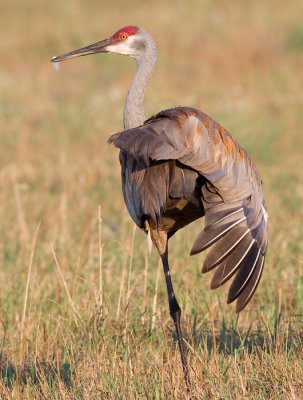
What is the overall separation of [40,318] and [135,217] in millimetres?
995

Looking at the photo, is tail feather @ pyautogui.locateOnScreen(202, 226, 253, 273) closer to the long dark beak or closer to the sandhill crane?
the sandhill crane

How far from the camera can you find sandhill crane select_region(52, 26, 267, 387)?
3689mm

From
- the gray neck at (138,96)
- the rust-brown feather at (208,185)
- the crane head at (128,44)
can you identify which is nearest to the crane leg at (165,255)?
the rust-brown feather at (208,185)

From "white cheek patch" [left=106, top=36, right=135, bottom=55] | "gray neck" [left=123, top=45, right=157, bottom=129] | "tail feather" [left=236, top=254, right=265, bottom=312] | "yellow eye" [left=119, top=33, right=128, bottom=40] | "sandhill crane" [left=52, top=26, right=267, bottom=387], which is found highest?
"yellow eye" [left=119, top=33, right=128, bottom=40]

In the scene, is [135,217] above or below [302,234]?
above

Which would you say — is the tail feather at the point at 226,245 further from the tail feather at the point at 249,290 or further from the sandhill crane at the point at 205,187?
the tail feather at the point at 249,290

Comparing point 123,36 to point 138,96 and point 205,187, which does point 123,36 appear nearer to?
point 138,96

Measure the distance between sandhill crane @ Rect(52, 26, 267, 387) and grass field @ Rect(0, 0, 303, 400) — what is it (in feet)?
1.22

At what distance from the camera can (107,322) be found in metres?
4.86

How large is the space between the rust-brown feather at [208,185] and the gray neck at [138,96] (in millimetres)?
514

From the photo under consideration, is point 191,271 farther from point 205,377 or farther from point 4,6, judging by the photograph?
point 4,6

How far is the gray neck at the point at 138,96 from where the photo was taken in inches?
179

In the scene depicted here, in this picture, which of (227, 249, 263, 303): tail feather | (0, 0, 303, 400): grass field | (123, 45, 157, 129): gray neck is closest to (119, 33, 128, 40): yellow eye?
(123, 45, 157, 129): gray neck

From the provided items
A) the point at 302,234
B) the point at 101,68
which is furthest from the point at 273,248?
the point at 101,68
